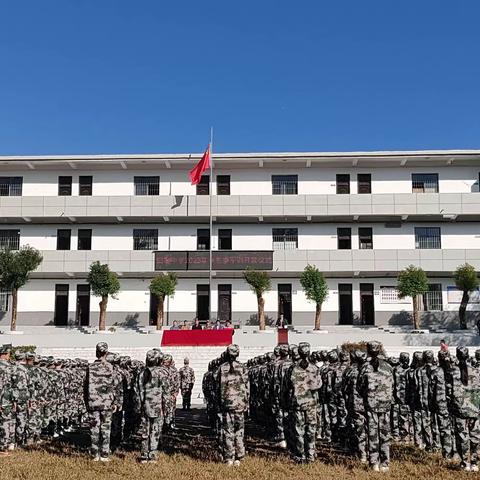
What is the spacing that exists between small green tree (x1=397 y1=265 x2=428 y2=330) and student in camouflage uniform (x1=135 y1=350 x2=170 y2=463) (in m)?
24.2

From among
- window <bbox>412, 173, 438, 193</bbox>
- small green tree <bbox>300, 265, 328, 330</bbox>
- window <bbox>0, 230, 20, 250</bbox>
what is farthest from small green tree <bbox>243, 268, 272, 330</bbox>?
window <bbox>0, 230, 20, 250</bbox>

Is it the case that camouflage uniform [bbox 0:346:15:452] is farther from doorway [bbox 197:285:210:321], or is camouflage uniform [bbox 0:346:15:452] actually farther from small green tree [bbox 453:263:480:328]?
small green tree [bbox 453:263:480:328]

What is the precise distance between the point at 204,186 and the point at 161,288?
25.8 ft

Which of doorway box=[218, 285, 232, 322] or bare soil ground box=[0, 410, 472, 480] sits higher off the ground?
doorway box=[218, 285, 232, 322]

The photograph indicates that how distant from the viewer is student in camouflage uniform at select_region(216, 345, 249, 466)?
10250 mm

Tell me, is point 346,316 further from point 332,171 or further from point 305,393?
point 305,393

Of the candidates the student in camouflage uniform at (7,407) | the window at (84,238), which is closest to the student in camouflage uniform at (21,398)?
the student in camouflage uniform at (7,407)

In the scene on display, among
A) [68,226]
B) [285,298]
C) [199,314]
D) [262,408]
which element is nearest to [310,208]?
[285,298]

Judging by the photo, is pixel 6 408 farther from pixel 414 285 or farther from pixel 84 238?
pixel 84 238

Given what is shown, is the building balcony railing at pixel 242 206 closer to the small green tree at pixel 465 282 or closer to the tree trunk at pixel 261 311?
the small green tree at pixel 465 282

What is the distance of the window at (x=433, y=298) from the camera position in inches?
1403

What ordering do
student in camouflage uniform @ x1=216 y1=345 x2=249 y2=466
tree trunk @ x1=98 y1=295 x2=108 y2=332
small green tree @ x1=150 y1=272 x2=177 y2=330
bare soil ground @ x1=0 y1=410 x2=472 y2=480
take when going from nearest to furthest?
bare soil ground @ x1=0 y1=410 x2=472 y2=480 → student in camouflage uniform @ x1=216 y1=345 x2=249 y2=466 → small green tree @ x1=150 y1=272 x2=177 y2=330 → tree trunk @ x1=98 y1=295 x2=108 y2=332

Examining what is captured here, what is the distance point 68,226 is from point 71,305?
496 centimetres

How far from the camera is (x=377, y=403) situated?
10.1m
